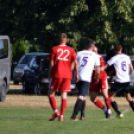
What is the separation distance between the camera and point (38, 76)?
21734 mm

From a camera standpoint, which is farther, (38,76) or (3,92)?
(38,76)

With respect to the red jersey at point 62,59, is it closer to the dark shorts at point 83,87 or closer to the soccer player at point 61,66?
the soccer player at point 61,66

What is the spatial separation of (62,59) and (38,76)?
416 inches

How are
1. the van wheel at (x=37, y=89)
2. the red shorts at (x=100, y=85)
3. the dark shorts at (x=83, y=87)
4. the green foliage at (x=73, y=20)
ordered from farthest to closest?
the green foliage at (x=73, y=20)
the van wheel at (x=37, y=89)
the red shorts at (x=100, y=85)
the dark shorts at (x=83, y=87)

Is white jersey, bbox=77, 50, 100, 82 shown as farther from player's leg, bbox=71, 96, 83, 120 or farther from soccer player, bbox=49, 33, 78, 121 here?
player's leg, bbox=71, 96, 83, 120

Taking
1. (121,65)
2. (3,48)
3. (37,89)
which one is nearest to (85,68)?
(121,65)

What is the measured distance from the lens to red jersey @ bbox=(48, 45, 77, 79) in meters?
11.2

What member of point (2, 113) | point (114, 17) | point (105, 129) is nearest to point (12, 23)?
point (114, 17)

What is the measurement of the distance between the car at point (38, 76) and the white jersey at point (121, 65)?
835 cm

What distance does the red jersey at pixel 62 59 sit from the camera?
11180 mm

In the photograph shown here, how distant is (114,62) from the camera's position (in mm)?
12445

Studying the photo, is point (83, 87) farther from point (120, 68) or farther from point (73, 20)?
point (73, 20)

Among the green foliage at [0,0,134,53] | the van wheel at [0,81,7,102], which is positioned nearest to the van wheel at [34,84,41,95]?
the van wheel at [0,81,7,102]

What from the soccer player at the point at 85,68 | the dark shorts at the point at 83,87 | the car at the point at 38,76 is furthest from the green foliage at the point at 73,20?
the dark shorts at the point at 83,87
